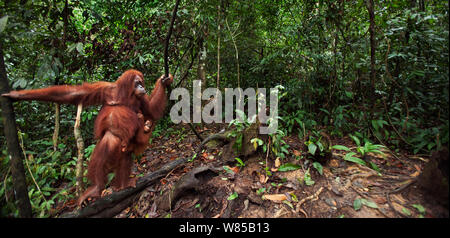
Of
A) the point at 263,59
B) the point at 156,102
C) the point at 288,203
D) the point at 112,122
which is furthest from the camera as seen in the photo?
the point at 263,59

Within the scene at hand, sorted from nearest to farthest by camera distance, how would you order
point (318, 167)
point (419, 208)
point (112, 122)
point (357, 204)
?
1. point (419, 208)
2. point (357, 204)
3. point (112, 122)
4. point (318, 167)

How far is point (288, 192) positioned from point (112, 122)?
6.88ft

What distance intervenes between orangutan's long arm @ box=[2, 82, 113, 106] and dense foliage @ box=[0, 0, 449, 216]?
1.13 feet

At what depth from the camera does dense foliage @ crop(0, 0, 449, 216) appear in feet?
7.88

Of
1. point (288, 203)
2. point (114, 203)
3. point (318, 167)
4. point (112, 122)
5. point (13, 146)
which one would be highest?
point (112, 122)

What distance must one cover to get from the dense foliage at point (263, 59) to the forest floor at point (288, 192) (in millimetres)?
488

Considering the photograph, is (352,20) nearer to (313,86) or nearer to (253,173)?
(313,86)

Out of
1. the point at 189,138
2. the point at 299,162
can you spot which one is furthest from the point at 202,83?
the point at 299,162

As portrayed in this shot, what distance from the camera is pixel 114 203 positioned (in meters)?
2.49

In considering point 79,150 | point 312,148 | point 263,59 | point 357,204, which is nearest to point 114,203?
point 79,150

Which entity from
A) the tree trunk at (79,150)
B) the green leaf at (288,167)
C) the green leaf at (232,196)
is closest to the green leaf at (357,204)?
the green leaf at (288,167)

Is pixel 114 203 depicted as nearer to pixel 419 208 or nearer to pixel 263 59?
pixel 419 208

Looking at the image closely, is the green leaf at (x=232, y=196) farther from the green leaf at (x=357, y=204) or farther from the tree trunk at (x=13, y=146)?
the tree trunk at (x=13, y=146)
